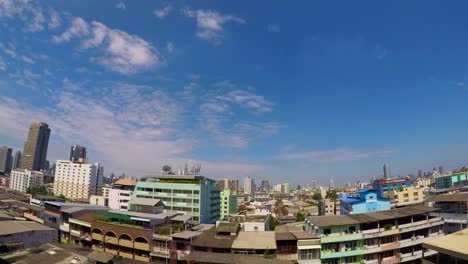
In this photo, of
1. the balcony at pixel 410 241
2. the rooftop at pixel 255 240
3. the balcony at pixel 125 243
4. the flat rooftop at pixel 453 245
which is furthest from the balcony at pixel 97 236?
the flat rooftop at pixel 453 245

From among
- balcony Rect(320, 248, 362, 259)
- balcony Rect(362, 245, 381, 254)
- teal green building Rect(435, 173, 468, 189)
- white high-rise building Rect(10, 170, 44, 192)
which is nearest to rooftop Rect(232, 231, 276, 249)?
balcony Rect(320, 248, 362, 259)

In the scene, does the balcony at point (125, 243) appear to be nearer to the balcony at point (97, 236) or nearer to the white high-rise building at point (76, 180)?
the balcony at point (97, 236)

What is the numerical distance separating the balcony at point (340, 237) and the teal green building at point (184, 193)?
1633 inches

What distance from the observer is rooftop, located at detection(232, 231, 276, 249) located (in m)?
42.7

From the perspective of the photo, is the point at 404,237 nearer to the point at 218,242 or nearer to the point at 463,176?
the point at 218,242

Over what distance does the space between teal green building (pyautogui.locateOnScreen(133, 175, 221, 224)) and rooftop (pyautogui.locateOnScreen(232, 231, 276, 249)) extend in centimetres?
3354

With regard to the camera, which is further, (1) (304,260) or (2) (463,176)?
(2) (463,176)

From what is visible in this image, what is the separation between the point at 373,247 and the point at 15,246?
50968mm

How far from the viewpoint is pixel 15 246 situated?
124ft

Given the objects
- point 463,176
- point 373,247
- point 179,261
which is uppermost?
point 463,176

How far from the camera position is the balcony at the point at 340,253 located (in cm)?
4425

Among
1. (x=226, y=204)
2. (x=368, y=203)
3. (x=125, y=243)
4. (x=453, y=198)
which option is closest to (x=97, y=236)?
(x=125, y=243)

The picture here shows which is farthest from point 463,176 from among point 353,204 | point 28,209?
point 28,209

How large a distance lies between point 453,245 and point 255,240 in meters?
27.3
